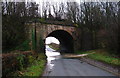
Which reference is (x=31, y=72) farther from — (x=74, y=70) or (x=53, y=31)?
(x=53, y=31)

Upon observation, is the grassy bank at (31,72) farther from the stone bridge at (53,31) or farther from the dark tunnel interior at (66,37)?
the dark tunnel interior at (66,37)

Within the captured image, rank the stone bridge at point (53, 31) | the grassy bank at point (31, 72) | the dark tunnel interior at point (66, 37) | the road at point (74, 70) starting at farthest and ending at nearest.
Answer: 1. the dark tunnel interior at point (66, 37)
2. the stone bridge at point (53, 31)
3. the road at point (74, 70)
4. the grassy bank at point (31, 72)

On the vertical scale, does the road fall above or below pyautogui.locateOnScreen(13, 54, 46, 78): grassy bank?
below

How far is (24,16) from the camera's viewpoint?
78.3 feet

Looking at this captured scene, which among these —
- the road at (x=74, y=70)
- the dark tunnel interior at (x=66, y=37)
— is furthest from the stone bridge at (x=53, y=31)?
the road at (x=74, y=70)

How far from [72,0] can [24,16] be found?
23138mm

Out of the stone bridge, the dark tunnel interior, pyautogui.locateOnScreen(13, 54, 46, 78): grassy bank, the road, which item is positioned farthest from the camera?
the dark tunnel interior

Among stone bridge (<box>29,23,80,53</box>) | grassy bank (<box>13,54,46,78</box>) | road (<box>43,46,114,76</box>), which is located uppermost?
stone bridge (<box>29,23,80,53</box>)

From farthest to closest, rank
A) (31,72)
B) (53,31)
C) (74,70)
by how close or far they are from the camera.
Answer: (53,31)
(74,70)
(31,72)

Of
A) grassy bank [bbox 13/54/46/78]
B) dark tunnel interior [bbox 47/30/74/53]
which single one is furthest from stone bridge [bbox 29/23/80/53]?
grassy bank [bbox 13/54/46/78]

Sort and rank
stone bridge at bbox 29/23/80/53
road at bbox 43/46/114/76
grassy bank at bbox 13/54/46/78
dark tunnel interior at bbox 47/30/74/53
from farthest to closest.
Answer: dark tunnel interior at bbox 47/30/74/53, stone bridge at bbox 29/23/80/53, road at bbox 43/46/114/76, grassy bank at bbox 13/54/46/78

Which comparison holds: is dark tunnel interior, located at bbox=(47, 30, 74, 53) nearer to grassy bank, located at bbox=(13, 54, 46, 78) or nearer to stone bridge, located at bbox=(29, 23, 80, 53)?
stone bridge, located at bbox=(29, 23, 80, 53)

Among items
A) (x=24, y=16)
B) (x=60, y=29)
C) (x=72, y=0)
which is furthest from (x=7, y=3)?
(x=72, y=0)

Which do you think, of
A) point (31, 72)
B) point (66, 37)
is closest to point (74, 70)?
point (31, 72)
